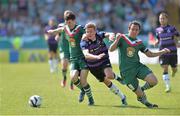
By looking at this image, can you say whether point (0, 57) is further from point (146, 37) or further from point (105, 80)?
point (105, 80)

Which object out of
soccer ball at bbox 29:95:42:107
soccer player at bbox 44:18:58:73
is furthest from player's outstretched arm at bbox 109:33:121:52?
soccer player at bbox 44:18:58:73

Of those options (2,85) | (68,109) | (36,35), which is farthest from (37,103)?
(36,35)

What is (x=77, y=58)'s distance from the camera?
15.0 m

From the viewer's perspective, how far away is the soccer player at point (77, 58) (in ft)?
47.9

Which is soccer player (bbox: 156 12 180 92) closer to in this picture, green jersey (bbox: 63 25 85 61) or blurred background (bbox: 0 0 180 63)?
green jersey (bbox: 63 25 85 61)

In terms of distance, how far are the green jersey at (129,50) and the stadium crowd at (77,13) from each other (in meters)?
20.5

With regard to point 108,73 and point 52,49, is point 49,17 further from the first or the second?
point 108,73

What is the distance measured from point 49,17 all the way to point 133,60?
75.6 ft

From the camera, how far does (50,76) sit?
23859 mm

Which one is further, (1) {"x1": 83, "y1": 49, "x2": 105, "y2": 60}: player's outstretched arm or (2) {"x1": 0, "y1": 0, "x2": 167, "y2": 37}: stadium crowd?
(2) {"x1": 0, "y1": 0, "x2": 167, "y2": 37}: stadium crowd

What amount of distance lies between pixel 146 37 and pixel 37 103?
19201mm

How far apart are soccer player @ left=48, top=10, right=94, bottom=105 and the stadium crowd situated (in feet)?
63.3

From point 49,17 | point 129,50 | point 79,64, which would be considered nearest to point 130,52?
point 129,50

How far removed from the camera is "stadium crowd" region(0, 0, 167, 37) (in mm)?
35469
